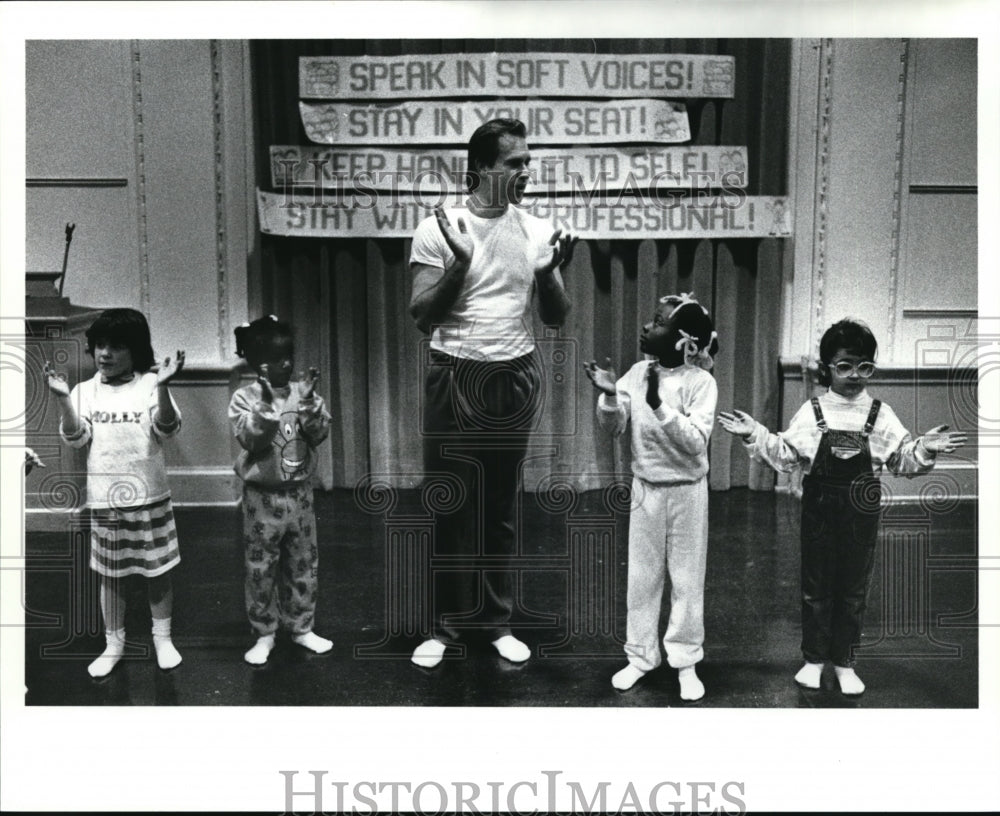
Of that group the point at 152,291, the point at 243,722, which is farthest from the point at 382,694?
the point at 152,291

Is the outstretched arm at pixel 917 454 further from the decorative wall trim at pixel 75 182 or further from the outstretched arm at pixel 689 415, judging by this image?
the decorative wall trim at pixel 75 182

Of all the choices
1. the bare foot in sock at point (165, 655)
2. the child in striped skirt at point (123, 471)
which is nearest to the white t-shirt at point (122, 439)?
the child in striped skirt at point (123, 471)

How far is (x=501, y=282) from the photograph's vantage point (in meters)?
3.22

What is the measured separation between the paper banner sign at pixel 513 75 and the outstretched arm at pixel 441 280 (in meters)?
0.38

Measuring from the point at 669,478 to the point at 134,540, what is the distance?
149cm

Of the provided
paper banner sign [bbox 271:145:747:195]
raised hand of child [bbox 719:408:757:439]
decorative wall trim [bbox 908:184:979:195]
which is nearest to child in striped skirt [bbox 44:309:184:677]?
paper banner sign [bbox 271:145:747:195]

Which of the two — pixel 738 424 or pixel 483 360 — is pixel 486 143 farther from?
pixel 738 424

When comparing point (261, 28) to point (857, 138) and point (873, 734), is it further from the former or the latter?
point (873, 734)

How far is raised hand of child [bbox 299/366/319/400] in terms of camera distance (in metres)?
3.26

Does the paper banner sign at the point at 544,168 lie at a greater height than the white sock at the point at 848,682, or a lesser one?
greater

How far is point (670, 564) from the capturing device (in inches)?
125

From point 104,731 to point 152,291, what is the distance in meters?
1.25

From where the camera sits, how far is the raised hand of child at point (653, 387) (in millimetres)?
3123

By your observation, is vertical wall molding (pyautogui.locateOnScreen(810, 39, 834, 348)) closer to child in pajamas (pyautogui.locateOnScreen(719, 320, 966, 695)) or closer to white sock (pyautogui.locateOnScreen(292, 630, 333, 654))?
child in pajamas (pyautogui.locateOnScreen(719, 320, 966, 695))
